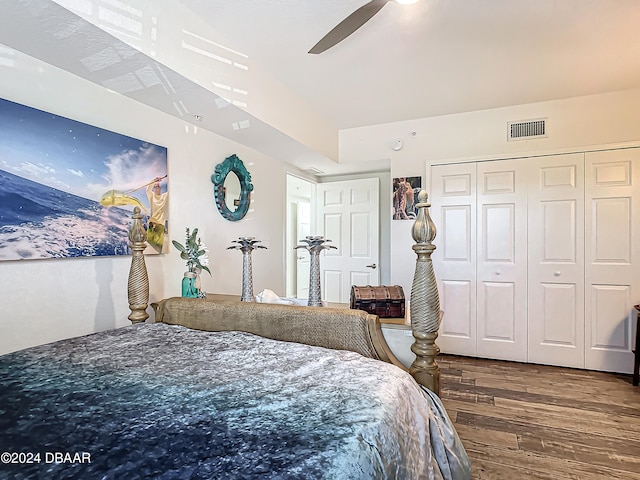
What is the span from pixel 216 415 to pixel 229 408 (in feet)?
0.16

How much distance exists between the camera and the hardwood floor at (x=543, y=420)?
186 cm

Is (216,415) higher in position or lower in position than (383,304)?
lower

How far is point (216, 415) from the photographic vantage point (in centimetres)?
93

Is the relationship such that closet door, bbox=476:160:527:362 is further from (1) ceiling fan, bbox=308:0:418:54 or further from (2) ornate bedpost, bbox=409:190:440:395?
(2) ornate bedpost, bbox=409:190:440:395

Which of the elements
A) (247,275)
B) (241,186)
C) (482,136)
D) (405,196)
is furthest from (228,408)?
(482,136)

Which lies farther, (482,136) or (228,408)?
(482,136)

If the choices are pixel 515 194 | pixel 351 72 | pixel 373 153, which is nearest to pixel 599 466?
pixel 515 194

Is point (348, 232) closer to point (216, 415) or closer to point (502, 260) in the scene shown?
point (502, 260)

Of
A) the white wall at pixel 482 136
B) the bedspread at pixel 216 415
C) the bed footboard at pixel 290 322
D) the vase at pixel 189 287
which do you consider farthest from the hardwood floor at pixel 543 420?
the vase at pixel 189 287

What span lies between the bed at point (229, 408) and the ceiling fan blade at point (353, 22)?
1467 millimetres

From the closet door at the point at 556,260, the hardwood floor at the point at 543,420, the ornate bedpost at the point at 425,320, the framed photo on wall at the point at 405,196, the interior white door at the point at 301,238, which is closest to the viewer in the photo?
the ornate bedpost at the point at 425,320

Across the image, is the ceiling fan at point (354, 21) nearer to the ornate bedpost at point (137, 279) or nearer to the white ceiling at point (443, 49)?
the white ceiling at point (443, 49)

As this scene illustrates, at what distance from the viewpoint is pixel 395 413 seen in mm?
1026

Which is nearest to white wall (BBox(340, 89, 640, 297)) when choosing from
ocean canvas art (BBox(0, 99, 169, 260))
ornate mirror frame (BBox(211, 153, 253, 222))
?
ornate mirror frame (BBox(211, 153, 253, 222))
